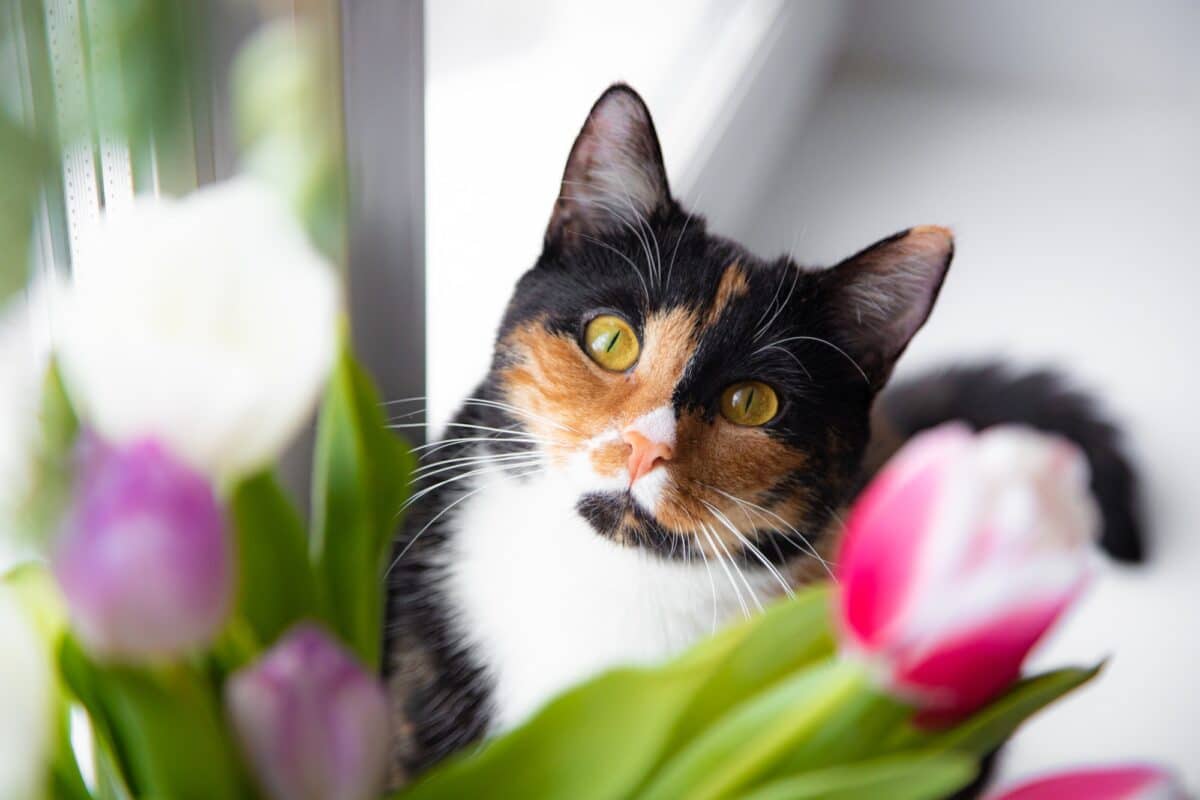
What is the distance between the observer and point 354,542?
0.41m

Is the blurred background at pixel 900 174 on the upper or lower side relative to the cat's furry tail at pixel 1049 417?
upper

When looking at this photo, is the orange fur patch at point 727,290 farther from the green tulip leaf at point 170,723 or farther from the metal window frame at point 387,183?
the green tulip leaf at point 170,723

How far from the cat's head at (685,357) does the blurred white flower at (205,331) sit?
297 mm

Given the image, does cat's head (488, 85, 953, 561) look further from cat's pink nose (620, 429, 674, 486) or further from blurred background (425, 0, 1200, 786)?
blurred background (425, 0, 1200, 786)

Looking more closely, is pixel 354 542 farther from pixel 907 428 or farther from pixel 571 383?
pixel 907 428

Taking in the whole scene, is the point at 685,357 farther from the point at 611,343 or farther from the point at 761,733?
the point at 761,733

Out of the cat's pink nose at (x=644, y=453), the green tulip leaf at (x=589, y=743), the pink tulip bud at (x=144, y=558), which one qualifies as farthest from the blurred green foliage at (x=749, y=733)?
the cat's pink nose at (x=644, y=453)

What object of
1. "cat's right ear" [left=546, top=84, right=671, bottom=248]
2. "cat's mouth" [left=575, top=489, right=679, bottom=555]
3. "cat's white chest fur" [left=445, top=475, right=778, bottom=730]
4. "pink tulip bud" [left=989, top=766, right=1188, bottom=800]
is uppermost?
"cat's right ear" [left=546, top=84, right=671, bottom=248]

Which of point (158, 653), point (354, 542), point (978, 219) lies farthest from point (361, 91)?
point (978, 219)

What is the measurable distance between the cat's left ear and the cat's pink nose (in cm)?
17

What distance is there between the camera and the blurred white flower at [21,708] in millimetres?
259

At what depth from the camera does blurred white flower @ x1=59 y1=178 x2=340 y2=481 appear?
0.95 ft

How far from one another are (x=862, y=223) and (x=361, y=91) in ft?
1.65

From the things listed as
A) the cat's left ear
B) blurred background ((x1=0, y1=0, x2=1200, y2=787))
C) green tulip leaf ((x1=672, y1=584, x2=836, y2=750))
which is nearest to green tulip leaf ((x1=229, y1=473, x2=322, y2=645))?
green tulip leaf ((x1=672, y1=584, x2=836, y2=750))
